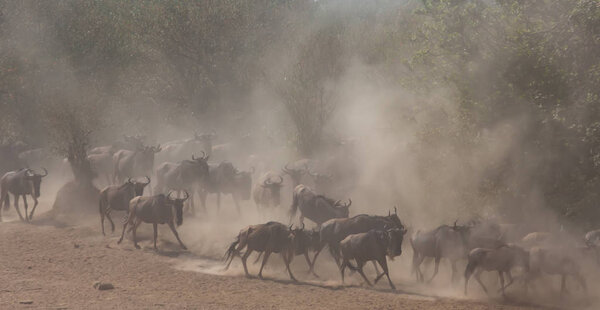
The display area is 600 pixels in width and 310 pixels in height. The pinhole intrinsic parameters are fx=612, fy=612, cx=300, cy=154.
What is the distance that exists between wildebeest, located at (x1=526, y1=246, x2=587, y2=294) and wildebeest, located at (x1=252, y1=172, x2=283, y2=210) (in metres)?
11.9

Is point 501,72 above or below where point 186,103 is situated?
below

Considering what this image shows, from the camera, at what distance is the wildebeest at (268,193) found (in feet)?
82.7

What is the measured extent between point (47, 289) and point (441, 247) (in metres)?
10.2

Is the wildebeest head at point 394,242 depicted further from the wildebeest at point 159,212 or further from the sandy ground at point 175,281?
the wildebeest at point 159,212

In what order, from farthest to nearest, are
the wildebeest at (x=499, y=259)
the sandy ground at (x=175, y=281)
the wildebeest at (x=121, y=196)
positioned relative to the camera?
the wildebeest at (x=121, y=196), the wildebeest at (x=499, y=259), the sandy ground at (x=175, y=281)

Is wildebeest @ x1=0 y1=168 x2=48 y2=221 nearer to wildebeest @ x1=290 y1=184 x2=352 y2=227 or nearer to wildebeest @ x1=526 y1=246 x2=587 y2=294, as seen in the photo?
wildebeest @ x1=290 y1=184 x2=352 y2=227

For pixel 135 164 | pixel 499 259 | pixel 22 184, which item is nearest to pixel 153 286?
pixel 499 259

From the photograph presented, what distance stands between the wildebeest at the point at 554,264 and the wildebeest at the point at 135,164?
20.5 meters

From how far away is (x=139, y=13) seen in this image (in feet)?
155

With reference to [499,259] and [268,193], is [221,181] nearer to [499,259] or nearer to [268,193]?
[268,193]

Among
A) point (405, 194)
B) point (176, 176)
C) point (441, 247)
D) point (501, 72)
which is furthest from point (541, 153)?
point (176, 176)

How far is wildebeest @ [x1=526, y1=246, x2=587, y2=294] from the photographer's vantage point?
14859 millimetres

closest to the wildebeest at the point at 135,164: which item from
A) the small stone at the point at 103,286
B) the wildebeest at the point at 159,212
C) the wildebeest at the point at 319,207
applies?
the wildebeest at the point at 159,212

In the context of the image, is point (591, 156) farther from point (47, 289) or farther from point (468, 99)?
point (47, 289)
